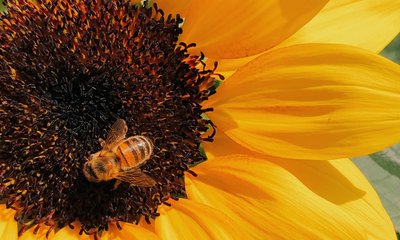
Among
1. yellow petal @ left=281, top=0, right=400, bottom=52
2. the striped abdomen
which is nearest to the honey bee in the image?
the striped abdomen

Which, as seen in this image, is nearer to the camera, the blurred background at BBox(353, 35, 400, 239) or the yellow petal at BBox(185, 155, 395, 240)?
the yellow petal at BBox(185, 155, 395, 240)

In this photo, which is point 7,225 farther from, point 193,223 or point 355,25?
point 355,25

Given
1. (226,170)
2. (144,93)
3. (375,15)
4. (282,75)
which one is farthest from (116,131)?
(375,15)

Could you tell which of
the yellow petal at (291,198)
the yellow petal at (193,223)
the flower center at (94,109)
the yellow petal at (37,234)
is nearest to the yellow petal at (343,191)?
the yellow petal at (291,198)

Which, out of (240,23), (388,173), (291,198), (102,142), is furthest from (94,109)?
(388,173)

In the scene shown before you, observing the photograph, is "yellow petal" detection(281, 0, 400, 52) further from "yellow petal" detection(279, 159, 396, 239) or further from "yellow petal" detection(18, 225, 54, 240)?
"yellow petal" detection(18, 225, 54, 240)

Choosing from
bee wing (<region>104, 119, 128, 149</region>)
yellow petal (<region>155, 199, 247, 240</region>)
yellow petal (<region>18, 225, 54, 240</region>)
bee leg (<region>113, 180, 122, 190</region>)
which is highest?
bee wing (<region>104, 119, 128, 149</region>)

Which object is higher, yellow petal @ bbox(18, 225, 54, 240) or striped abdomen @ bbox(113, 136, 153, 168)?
striped abdomen @ bbox(113, 136, 153, 168)
